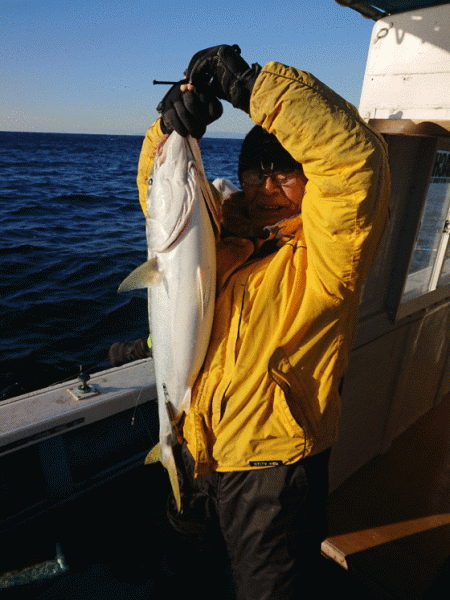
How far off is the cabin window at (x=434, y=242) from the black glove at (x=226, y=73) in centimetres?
224

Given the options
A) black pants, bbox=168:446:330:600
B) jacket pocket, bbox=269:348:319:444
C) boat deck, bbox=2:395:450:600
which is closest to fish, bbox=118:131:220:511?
jacket pocket, bbox=269:348:319:444

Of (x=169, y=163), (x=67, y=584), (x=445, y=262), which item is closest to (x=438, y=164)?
(x=445, y=262)

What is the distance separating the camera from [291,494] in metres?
1.90

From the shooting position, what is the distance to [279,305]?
1854 millimetres

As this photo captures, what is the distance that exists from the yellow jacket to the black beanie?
33 centimetres

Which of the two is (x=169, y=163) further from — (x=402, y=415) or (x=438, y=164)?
(x=402, y=415)

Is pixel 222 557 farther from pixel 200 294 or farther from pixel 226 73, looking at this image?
pixel 226 73

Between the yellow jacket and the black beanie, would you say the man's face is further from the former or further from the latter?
the yellow jacket

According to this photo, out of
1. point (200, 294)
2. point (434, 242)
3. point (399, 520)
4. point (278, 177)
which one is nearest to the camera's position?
point (200, 294)

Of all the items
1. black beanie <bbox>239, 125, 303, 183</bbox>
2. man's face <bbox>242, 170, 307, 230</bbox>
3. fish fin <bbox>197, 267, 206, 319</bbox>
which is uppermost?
black beanie <bbox>239, 125, 303, 183</bbox>

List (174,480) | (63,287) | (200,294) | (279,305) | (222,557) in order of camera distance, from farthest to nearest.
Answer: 1. (63,287)
2. (222,557)
3. (174,480)
4. (200,294)
5. (279,305)

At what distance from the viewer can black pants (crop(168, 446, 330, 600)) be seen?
6.24 ft

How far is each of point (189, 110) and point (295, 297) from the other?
0.93m

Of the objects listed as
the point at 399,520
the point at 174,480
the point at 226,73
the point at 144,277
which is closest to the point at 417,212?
the point at 226,73
